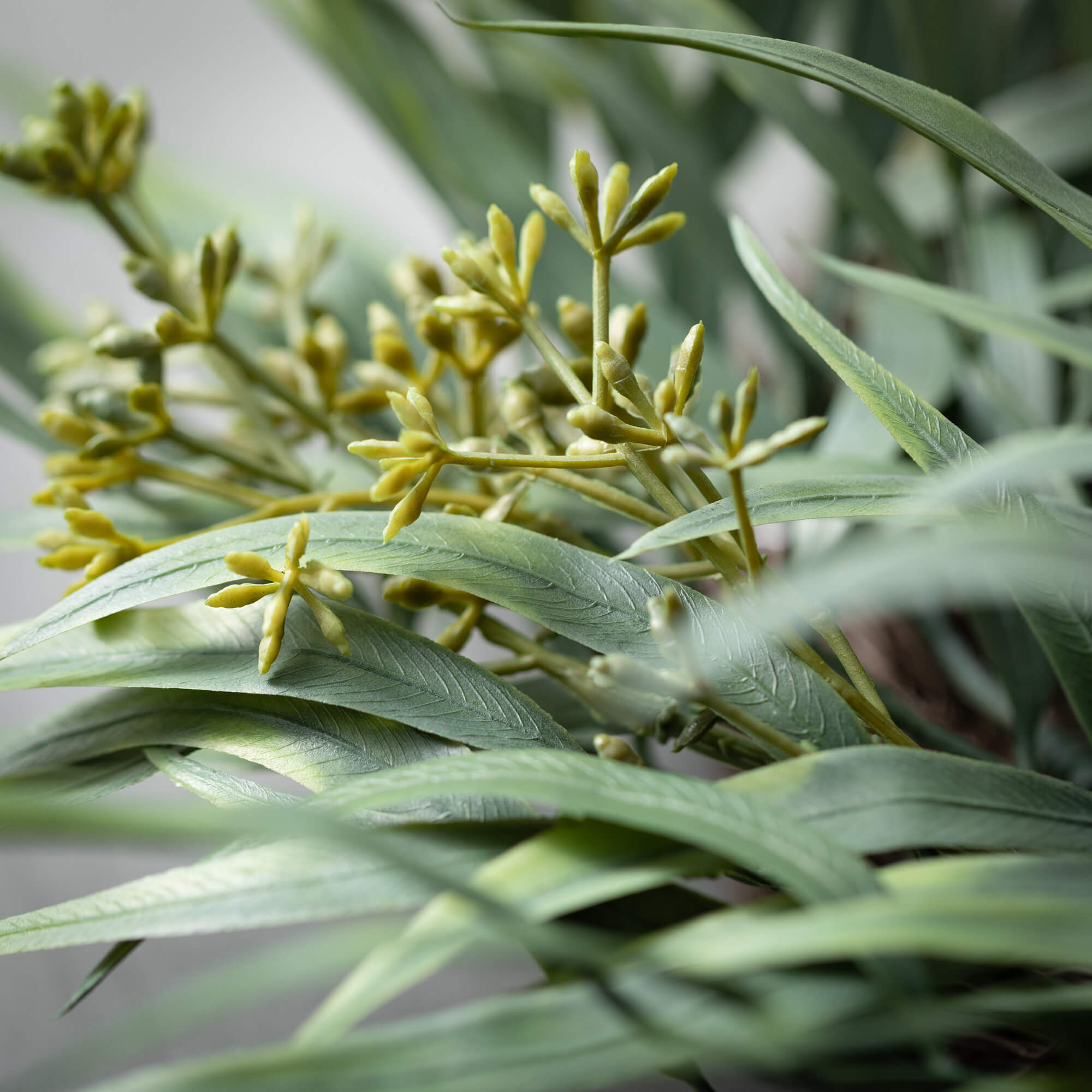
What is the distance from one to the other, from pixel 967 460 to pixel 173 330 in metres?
0.23

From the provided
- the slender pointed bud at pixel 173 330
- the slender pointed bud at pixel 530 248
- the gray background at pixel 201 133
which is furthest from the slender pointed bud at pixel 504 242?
the gray background at pixel 201 133

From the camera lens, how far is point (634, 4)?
483mm

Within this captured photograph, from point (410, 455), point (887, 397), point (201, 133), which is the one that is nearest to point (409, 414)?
point (410, 455)

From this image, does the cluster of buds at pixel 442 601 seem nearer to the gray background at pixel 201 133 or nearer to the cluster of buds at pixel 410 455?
the cluster of buds at pixel 410 455

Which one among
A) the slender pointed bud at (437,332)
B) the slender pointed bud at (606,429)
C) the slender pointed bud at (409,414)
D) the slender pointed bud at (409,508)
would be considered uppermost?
the slender pointed bud at (437,332)

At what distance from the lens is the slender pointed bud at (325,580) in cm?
19

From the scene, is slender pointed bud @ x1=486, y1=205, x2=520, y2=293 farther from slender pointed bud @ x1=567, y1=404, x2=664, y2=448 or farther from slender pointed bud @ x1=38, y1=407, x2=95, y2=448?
slender pointed bud @ x1=38, y1=407, x2=95, y2=448

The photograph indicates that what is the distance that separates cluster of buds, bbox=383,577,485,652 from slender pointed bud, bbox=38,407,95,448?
14 centimetres

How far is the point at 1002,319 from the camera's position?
0.17m

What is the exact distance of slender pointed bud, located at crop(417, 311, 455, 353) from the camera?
26cm

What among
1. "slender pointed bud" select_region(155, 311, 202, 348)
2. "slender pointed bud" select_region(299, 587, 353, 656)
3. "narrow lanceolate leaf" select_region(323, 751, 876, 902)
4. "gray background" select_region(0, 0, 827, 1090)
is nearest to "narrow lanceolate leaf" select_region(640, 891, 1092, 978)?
"narrow lanceolate leaf" select_region(323, 751, 876, 902)

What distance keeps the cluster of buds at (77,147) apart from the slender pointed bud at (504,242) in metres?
0.17

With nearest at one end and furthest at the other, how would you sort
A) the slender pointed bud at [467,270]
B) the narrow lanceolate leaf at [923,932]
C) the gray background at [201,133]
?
the narrow lanceolate leaf at [923,932], the slender pointed bud at [467,270], the gray background at [201,133]

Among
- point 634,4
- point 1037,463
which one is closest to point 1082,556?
point 1037,463
